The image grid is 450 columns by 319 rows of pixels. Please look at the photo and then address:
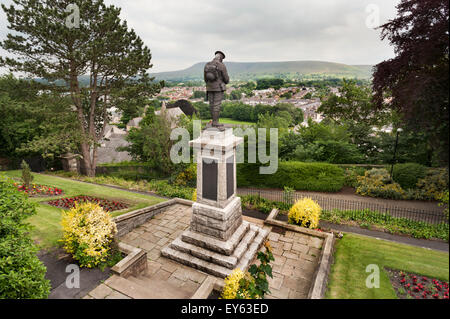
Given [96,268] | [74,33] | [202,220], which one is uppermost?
[74,33]

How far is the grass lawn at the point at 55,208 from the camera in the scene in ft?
26.4

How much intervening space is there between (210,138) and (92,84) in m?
15.7

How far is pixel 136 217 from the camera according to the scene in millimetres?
10008

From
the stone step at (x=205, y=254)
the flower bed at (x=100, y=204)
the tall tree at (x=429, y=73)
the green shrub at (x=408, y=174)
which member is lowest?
the stone step at (x=205, y=254)

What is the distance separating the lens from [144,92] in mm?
18953

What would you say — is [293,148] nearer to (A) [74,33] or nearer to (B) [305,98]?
(A) [74,33]

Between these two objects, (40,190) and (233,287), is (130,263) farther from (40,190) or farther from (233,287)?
(40,190)

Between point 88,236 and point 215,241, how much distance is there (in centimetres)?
383

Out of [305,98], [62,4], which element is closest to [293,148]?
[62,4]

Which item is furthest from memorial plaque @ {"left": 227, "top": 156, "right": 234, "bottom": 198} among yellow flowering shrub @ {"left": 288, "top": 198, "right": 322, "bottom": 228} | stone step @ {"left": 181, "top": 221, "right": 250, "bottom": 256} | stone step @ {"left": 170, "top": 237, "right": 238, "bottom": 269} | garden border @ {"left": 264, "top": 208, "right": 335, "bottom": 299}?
yellow flowering shrub @ {"left": 288, "top": 198, "right": 322, "bottom": 228}

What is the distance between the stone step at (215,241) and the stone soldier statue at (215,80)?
3934 millimetres

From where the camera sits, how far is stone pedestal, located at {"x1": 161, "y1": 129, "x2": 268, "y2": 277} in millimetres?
7523

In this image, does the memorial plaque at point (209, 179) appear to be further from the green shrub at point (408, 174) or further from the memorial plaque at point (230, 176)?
the green shrub at point (408, 174)

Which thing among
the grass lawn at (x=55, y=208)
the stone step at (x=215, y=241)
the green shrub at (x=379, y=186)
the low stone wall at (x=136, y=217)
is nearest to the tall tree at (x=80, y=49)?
the grass lawn at (x=55, y=208)
